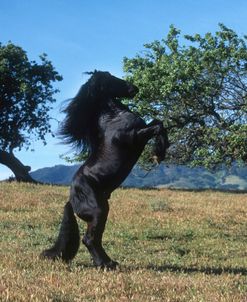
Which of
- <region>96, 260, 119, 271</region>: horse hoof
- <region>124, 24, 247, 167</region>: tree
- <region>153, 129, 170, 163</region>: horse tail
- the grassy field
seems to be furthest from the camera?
<region>124, 24, 247, 167</region>: tree

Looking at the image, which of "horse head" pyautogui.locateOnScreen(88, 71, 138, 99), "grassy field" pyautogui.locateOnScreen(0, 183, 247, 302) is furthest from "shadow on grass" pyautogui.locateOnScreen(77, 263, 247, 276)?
"horse head" pyautogui.locateOnScreen(88, 71, 138, 99)

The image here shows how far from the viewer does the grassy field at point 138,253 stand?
5.95m

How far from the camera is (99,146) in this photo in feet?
25.7

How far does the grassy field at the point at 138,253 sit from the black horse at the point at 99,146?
0.41 metres

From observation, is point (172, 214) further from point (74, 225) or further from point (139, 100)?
point (139, 100)

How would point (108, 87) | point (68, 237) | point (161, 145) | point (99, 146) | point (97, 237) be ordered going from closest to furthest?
1. point (161, 145)
2. point (97, 237)
3. point (99, 146)
4. point (68, 237)
5. point (108, 87)

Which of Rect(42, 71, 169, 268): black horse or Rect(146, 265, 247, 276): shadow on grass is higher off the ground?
Rect(42, 71, 169, 268): black horse

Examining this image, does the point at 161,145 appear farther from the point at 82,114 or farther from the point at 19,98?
the point at 19,98

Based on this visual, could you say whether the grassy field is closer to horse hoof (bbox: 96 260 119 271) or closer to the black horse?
horse hoof (bbox: 96 260 119 271)

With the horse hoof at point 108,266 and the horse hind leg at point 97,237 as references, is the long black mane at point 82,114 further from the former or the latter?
the horse hoof at point 108,266

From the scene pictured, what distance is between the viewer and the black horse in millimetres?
7547

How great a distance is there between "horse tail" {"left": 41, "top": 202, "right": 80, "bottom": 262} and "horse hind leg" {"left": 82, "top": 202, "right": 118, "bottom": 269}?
1.01 ft

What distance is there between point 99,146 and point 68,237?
1359 mm

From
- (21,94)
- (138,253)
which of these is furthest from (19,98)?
(138,253)
